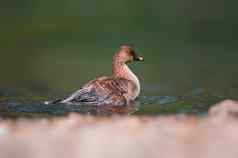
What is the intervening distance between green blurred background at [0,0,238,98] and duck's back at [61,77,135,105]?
51cm

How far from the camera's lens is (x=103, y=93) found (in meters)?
9.93

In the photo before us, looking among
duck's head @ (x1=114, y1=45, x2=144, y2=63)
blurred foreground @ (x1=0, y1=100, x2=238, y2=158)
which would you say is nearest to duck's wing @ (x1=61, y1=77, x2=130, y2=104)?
duck's head @ (x1=114, y1=45, x2=144, y2=63)

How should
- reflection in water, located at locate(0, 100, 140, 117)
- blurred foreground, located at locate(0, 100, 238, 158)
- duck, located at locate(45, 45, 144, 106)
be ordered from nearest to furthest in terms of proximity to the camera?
blurred foreground, located at locate(0, 100, 238, 158)
reflection in water, located at locate(0, 100, 140, 117)
duck, located at locate(45, 45, 144, 106)

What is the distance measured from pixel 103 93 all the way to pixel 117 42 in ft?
22.1

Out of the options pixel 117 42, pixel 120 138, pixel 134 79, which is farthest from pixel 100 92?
pixel 120 138

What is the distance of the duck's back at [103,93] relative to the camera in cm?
964

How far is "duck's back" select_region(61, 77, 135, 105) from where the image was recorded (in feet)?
31.6

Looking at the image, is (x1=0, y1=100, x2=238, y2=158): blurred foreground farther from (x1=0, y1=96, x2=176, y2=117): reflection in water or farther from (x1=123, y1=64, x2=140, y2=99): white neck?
(x1=123, y1=64, x2=140, y2=99): white neck

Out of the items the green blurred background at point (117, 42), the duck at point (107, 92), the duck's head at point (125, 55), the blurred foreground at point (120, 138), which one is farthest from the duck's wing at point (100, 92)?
the blurred foreground at point (120, 138)

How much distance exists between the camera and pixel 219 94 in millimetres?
9867

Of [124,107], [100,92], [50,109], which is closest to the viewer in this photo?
[50,109]

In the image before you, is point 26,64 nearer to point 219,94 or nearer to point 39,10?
point 219,94

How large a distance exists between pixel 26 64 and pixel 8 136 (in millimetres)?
11173

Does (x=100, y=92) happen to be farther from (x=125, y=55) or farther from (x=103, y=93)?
(x=125, y=55)
